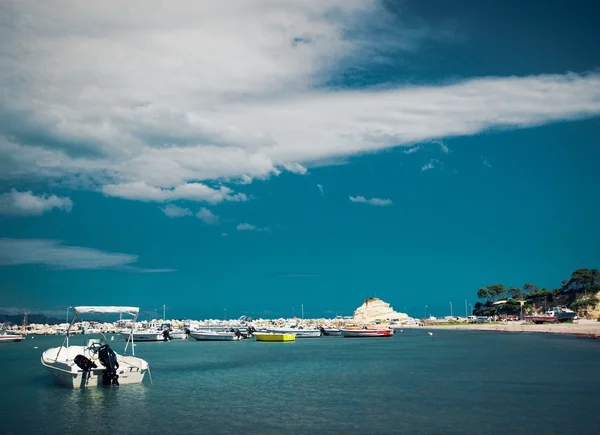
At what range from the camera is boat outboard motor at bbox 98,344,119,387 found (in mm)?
34969

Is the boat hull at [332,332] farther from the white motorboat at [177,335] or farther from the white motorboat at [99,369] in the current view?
the white motorboat at [99,369]

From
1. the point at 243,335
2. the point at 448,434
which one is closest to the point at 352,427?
the point at 448,434

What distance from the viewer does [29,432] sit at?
2347 centimetres

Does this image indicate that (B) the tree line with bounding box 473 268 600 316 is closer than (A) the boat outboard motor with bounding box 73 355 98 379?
No

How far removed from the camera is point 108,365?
115ft

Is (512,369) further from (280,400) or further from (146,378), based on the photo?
(146,378)

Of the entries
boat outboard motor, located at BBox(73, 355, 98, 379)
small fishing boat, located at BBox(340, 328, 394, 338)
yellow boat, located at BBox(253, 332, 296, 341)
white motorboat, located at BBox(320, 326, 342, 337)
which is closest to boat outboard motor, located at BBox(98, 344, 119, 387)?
boat outboard motor, located at BBox(73, 355, 98, 379)

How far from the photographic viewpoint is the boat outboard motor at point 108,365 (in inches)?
1377

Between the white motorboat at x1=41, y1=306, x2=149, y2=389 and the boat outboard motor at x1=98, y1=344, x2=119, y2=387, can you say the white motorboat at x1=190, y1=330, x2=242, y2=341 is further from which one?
the boat outboard motor at x1=98, y1=344, x2=119, y2=387

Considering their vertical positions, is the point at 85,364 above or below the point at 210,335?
above

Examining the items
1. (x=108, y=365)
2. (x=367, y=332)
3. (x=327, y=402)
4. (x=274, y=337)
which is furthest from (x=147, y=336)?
(x=327, y=402)

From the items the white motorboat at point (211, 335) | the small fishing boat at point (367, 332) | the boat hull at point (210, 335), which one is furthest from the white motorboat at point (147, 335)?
the small fishing boat at point (367, 332)

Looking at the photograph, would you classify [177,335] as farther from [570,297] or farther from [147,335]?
[570,297]

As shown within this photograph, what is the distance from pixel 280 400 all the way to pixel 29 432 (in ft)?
43.0
